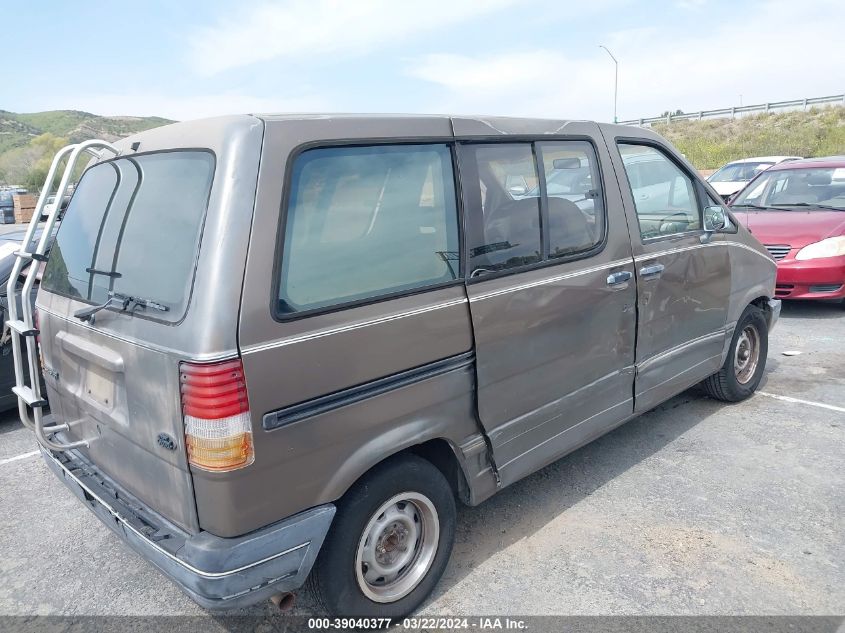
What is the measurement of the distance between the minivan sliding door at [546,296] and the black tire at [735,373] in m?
1.38

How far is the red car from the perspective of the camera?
7020 millimetres

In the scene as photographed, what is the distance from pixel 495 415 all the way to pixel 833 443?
271 centimetres

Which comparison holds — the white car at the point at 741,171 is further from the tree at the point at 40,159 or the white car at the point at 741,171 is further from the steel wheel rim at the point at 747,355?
the tree at the point at 40,159

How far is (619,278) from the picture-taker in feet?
11.3

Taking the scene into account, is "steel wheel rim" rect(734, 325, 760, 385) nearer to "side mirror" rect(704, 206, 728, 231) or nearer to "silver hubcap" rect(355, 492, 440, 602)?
"side mirror" rect(704, 206, 728, 231)

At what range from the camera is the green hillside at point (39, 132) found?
5115cm

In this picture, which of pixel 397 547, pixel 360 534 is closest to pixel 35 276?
pixel 360 534

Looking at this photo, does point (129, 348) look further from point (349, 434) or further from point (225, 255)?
point (349, 434)

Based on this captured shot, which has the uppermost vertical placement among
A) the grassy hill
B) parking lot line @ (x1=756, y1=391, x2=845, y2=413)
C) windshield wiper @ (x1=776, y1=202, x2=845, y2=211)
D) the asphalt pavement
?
the grassy hill

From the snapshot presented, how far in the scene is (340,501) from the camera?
2.40 metres

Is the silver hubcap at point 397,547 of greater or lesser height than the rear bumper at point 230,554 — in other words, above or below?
below

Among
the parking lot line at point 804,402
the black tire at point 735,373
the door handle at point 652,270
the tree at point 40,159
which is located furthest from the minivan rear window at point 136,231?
the tree at point 40,159

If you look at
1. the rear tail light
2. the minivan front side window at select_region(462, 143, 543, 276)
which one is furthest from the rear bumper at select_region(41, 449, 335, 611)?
the minivan front side window at select_region(462, 143, 543, 276)

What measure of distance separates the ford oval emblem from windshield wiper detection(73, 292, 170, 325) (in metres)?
0.42
